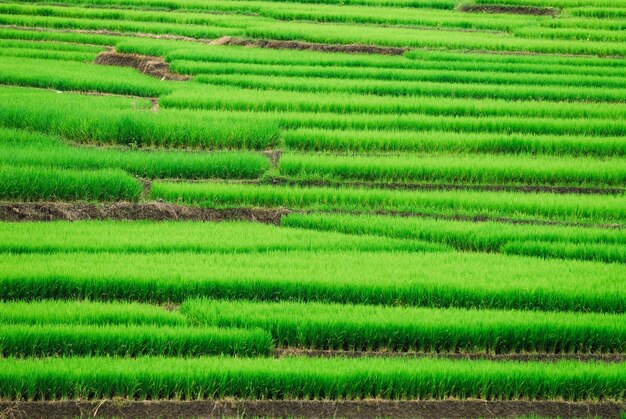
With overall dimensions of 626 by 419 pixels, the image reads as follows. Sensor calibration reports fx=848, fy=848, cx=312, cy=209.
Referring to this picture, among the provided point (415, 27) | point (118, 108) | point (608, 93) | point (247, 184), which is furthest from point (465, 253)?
point (415, 27)

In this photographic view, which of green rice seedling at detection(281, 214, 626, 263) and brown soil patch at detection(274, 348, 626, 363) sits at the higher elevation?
green rice seedling at detection(281, 214, 626, 263)

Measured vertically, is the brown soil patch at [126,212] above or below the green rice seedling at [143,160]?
below

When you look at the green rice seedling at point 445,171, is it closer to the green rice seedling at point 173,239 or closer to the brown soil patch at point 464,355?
the green rice seedling at point 173,239

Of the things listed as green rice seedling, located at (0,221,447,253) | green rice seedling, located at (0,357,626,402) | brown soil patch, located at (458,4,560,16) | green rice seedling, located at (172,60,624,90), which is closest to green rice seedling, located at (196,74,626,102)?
green rice seedling, located at (172,60,624,90)

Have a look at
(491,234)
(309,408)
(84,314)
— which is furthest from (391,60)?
(309,408)

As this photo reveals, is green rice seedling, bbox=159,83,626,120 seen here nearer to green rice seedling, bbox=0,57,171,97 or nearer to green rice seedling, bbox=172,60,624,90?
green rice seedling, bbox=0,57,171,97

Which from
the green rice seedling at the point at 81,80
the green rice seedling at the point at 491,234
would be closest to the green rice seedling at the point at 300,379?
the green rice seedling at the point at 491,234

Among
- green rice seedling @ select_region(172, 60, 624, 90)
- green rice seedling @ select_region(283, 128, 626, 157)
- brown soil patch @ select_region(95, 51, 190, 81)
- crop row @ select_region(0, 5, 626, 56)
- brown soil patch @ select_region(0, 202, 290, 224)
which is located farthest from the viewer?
crop row @ select_region(0, 5, 626, 56)
